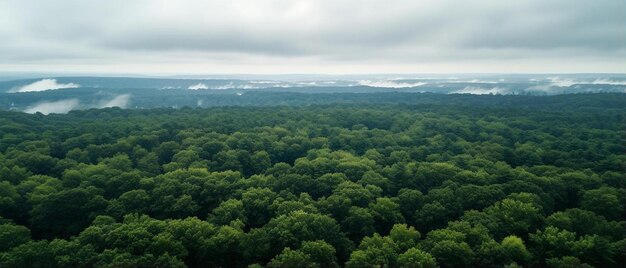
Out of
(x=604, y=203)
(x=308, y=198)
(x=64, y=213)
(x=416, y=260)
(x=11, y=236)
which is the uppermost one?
(x=604, y=203)

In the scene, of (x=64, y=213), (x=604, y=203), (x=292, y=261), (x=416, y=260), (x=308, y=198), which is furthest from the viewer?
(x=308, y=198)

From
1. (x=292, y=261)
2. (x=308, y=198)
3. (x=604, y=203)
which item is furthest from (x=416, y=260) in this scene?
(x=604, y=203)

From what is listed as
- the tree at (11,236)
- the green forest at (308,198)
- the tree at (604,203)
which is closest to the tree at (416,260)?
the green forest at (308,198)

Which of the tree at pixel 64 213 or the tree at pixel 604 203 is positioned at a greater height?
the tree at pixel 604 203

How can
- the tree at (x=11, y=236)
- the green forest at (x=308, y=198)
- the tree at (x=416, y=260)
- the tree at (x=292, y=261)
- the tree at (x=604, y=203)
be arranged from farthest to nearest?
1. the tree at (x=604, y=203)
2. the tree at (x=11, y=236)
3. the green forest at (x=308, y=198)
4. the tree at (x=292, y=261)
5. the tree at (x=416, y=260)

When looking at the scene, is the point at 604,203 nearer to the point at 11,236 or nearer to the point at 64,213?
the point at 11,236

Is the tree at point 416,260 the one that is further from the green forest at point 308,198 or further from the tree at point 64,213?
the tree at point 64,213

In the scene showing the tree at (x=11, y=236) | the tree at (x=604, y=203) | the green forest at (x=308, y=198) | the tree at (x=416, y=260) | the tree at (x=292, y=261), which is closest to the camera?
the tree at (x=416, y=260)

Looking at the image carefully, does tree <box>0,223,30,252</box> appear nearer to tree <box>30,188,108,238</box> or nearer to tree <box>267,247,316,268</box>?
tree <box>30,188,108,238</box>
